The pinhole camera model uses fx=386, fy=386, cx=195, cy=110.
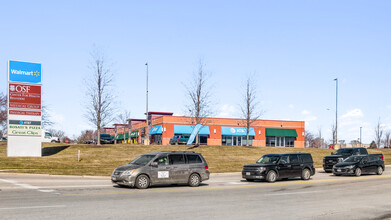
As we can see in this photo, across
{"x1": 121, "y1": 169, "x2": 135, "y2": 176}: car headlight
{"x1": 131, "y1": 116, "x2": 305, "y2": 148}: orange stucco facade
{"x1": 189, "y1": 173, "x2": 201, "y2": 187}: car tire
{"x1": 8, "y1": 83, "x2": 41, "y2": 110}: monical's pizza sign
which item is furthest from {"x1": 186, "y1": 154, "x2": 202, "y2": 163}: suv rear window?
{"x1": 131, "y1": 116, "x2": 305, "y2": 148}: orange stucco facade

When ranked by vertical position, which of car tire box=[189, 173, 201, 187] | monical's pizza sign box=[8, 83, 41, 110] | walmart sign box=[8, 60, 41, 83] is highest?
walmart sign box=[8, 60, 41, 83]

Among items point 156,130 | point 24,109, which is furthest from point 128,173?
point 156,130

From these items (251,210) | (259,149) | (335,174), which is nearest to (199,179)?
(251,210)

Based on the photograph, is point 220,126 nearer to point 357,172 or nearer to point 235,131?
point 235,131

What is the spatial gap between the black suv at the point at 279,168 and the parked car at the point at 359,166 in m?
3.84

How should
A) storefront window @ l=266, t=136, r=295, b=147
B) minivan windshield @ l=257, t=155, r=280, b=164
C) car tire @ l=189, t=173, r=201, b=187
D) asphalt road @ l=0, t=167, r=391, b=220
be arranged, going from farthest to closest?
1. storefront window @ l=266, t=136, r=295, b=147
2. minivan windshield @ l=257, t=155, r=280, b=164
3. car tire @ l=189, t=173, r=201, b=187
4. asphalt road @ l=0, t=167, r=391, b=220

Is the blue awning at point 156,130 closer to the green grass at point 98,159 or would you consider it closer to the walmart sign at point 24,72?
the green grass at point 98,159

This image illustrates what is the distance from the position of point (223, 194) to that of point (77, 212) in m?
6.83

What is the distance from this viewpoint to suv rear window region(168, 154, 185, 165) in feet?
60.9

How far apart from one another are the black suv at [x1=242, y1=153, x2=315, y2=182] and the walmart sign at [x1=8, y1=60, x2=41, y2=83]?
22700mm

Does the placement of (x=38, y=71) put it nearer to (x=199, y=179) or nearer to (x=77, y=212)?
(x=199, y=179)

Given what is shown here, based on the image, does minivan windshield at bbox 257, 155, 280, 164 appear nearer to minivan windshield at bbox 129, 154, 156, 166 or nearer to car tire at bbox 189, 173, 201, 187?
car tire at bbox 189, 173, 201, 187

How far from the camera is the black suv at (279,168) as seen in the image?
21719 millimetres

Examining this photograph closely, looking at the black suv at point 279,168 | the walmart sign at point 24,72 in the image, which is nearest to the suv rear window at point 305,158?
the black suv at point 279,168
